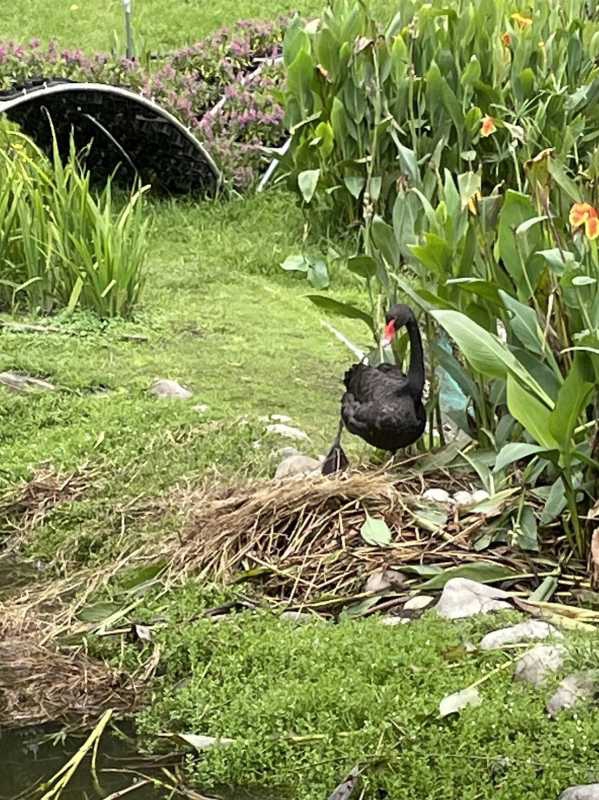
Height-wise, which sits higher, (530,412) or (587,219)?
(587,219)

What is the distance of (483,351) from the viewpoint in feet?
11.4

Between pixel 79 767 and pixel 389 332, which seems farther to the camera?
pixel 389 332

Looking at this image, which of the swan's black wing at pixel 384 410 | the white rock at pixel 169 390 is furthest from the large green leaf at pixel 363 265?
the white rock at pixel 169 390

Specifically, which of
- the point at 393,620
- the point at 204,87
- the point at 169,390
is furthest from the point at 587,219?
the point at 204,87

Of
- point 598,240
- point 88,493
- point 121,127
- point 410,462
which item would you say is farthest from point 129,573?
point 121,127

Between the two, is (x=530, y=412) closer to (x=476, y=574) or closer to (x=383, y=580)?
(x=476, y=574)

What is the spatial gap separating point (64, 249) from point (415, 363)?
290cm

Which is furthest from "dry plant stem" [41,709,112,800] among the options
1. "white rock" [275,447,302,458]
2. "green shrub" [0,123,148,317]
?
"green shrub" [0,123,148,317]

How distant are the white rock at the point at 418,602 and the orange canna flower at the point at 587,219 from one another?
1.09 metres

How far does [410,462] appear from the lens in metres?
4.25

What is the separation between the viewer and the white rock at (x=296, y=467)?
14.5ft

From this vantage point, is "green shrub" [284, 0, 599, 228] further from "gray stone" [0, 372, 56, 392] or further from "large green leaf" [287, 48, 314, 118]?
"gray stone" [0, 372, 56, 392]

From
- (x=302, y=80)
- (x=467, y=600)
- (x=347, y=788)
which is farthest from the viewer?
(x=302, y=80)

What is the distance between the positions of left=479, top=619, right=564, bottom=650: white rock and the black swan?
3.18 ft
